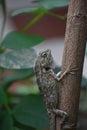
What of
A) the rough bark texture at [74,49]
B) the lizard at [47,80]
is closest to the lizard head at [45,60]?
the lizard at [47,80]

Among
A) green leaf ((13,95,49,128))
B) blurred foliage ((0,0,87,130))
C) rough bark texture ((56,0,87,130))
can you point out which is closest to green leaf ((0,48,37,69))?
blurred foliage ((0,0,87,130))

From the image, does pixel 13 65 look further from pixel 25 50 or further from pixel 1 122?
pixel 1 122

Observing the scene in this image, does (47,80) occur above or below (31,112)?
above

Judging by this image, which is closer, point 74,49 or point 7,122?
point 74,49

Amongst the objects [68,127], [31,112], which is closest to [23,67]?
[31,112]

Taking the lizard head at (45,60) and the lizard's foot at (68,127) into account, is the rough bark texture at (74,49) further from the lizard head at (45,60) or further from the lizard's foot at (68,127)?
the lizard head at (45,60)

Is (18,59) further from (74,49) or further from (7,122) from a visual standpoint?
(74,49)
